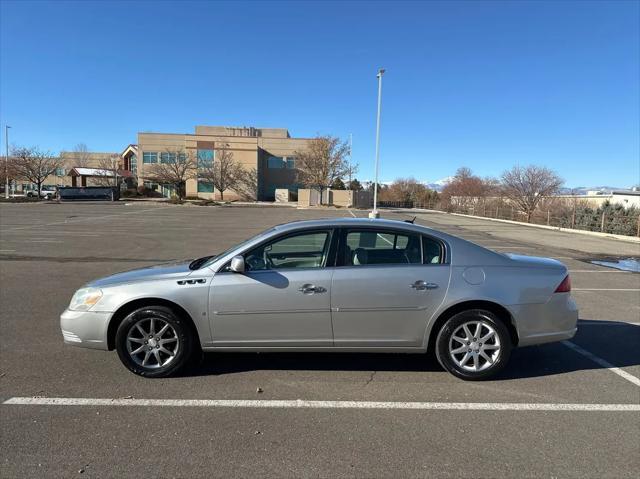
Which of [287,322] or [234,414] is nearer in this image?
[234,414]

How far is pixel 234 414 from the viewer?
3570 millimetres

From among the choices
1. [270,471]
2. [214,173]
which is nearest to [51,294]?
[270,471]

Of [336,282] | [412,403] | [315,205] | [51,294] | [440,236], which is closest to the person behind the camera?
[412,403]

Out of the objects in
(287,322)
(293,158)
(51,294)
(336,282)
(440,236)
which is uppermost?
(293,158)

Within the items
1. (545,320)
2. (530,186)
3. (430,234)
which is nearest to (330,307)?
(430,234)

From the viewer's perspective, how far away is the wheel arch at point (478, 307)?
4.20 metres

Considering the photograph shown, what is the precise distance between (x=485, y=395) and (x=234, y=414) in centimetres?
218

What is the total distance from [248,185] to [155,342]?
6767 cm

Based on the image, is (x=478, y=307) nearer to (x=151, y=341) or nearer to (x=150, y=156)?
(x=151, y=341)

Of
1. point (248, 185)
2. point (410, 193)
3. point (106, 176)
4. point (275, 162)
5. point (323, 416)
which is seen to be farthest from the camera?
point (410, 193)

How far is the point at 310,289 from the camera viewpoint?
13.4 ft

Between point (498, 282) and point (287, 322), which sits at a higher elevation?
point (498, 282)

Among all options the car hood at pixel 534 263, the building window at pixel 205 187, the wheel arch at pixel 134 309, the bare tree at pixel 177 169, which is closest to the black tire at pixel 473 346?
the car hood at pixel 534 263

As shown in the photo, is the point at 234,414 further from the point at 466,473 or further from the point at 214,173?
the point at 214,173
